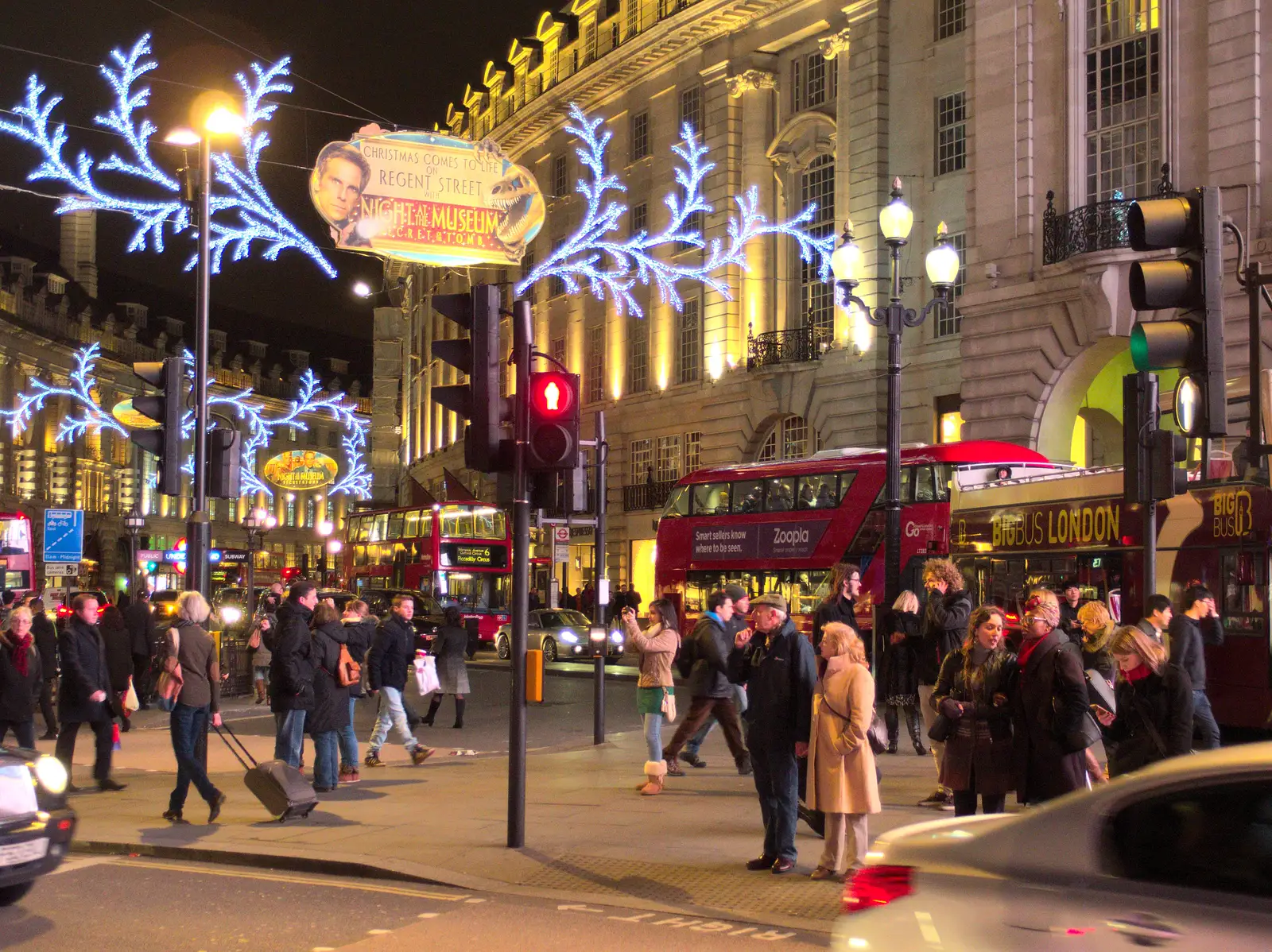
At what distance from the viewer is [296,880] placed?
9695 mm

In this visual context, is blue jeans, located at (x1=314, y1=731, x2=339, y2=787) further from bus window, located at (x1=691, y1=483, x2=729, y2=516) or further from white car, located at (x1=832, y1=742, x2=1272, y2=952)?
bus window, located at (x1=691, y1=483, x2=729, y2=516)

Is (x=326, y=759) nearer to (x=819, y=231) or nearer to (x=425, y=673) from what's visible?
(x=425, y=673)

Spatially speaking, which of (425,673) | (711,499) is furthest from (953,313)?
(425,673)

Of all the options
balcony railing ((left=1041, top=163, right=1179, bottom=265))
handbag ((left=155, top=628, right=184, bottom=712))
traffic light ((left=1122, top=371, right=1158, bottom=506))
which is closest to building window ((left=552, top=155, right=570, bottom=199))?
balcony railing ((left=1041, top=163, right=1179, bottom=265))

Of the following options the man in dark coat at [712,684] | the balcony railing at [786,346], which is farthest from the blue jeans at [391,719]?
the balcony railing at [786,346]

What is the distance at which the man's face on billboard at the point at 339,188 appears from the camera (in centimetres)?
1689

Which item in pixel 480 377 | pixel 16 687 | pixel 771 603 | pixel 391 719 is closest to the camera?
pixel 771 603

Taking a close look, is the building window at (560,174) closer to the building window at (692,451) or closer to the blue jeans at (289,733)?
the building window at (692,451)

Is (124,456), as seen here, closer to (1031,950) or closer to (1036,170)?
(1036,170)

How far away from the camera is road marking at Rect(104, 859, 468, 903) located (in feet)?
29.9

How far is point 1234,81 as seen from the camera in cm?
2509

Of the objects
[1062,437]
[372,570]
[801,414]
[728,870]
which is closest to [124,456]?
[372,570]

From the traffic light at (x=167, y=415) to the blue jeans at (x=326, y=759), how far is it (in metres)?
3.39

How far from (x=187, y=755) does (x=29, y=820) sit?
342 centimetres
